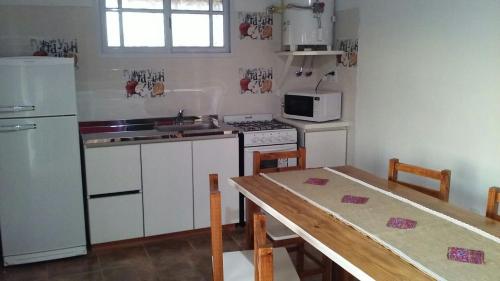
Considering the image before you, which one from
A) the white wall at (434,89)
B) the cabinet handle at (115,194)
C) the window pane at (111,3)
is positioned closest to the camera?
the white wall at (434,89)

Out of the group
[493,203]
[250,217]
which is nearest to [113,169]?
[250,217]

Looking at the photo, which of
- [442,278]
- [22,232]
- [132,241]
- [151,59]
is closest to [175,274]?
[132,241]

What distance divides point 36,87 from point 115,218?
43.1 inches

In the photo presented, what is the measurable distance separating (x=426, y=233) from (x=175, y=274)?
187cm

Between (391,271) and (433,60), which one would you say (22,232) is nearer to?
(391,271)

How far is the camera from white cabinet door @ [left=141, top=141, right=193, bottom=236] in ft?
11.3

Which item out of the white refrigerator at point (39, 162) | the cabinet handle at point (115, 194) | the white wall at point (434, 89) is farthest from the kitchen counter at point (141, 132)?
the white wall at point (434, 89)

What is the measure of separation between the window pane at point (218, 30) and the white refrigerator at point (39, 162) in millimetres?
1460

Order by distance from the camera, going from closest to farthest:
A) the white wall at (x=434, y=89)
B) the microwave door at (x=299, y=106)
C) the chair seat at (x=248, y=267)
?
the chair seat at (x=248, y=267) → the white wall at (x=434, y=89) → the microwave door at (x=299, y=106)

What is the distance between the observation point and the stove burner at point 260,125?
3830 mm

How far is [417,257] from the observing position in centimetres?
150

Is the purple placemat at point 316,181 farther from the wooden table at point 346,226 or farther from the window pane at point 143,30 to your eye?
the window pane at point 143,30

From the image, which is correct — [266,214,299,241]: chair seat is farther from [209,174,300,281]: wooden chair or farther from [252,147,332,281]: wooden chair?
[209,174,300,281]: wooden chair

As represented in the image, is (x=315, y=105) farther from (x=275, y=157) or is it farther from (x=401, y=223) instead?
(x=401, y=223)
